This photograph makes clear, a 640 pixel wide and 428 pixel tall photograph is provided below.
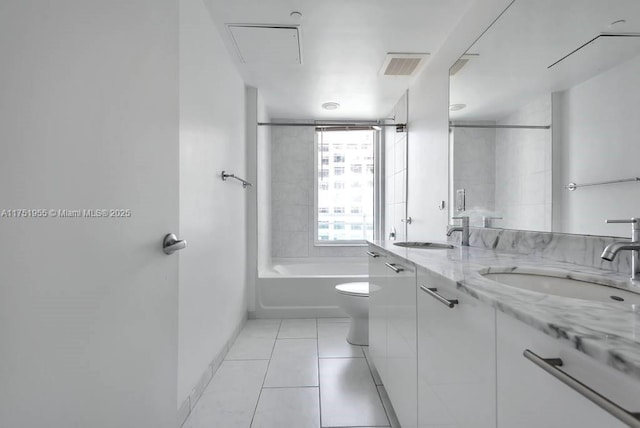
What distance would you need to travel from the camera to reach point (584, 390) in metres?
0.38

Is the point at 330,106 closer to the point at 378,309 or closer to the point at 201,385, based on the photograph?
the point at 378,309

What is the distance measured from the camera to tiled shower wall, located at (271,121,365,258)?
383 cm

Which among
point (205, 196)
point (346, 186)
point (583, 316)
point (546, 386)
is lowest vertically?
point (546, 386)

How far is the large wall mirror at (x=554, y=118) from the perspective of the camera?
910mm

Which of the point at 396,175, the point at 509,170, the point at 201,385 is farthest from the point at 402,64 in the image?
the point at 201,385

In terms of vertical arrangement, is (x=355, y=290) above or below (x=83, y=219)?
below

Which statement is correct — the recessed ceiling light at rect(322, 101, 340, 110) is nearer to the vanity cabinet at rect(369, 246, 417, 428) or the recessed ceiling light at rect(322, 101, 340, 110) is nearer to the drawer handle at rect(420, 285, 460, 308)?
the vanity cabinet at rect(369, 246, 417, 428)

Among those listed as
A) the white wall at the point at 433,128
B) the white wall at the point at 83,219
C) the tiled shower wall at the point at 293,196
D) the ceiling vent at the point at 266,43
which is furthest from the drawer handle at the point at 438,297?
the tiled shower wall at the point at 293,196

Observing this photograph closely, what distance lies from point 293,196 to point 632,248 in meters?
3.32

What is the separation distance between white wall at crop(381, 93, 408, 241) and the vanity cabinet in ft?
4.61

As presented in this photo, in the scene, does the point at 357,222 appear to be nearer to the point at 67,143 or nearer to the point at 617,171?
the point at 617,171

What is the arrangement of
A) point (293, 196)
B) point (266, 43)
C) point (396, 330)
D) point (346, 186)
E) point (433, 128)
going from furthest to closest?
point (346, 186)
point (293, 196)
point (433, 128)
point (266, 43)
point (396, 330)

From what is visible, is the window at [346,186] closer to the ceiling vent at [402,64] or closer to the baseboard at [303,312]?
the baseboard at [303,312]

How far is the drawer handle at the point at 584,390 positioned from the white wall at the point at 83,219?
3.05ft
